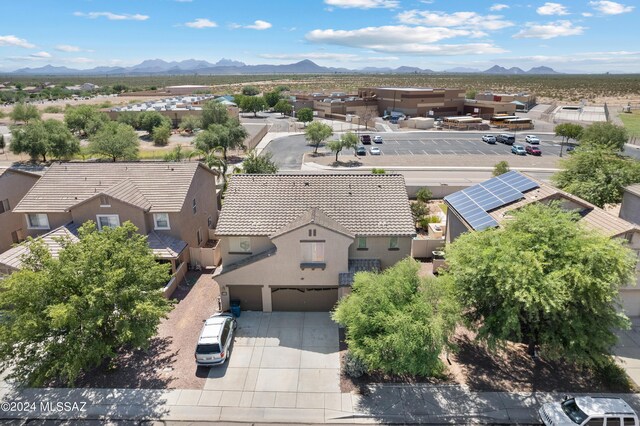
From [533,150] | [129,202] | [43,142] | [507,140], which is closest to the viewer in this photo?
[129,202]

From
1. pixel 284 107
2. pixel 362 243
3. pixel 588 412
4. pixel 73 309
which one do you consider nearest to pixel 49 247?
pixel 73 309

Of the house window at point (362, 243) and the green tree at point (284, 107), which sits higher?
the green tree at point (284, 107)

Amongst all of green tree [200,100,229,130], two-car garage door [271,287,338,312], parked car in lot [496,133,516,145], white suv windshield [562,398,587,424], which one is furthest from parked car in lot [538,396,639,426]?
green tree [200,100,229,130]

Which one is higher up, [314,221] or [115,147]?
[314,221]

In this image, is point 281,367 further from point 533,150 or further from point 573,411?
point 533,150

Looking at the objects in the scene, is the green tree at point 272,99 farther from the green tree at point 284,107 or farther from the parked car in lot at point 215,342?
the parked car in lot at point 215,342

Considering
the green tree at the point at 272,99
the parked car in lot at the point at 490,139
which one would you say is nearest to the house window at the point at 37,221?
the parked car in lot at the point at 490,139
